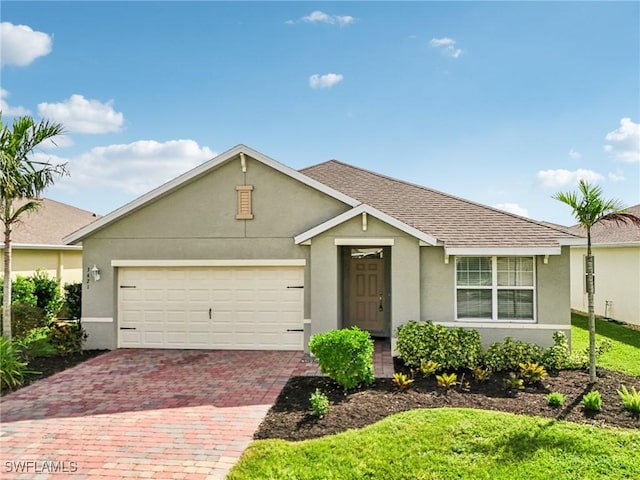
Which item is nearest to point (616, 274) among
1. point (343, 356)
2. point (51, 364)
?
point (343, 356)

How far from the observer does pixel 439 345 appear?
10.1 m

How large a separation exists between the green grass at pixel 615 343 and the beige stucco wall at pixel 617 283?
0.73 metres

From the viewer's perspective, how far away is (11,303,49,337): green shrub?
1277 centimetres

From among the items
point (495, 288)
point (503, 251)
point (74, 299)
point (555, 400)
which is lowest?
point (555, 400)

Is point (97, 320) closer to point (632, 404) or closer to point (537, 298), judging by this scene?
point (537, 298)

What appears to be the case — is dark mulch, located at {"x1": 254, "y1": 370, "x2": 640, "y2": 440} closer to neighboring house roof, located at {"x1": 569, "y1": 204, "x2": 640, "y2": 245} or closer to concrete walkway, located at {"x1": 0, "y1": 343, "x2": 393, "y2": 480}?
concrete walkway, located at {"x1": 0, "y1": 343, "x2": 393, "y2": 480}

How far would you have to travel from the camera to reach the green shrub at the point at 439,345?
993cm

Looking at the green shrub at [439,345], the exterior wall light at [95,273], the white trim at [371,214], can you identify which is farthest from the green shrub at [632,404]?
the exterior wall light at [95,273]

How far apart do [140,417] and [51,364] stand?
205 inches

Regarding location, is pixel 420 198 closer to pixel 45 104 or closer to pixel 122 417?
pixel 122 417

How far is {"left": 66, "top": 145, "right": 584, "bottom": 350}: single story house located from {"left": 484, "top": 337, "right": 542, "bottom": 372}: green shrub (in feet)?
3.27

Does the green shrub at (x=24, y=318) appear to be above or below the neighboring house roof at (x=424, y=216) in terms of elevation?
below

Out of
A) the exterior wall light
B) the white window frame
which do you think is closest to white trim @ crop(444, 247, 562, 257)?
the white window frame

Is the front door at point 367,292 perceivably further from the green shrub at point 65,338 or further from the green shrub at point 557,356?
the green shrub at point 65,338
